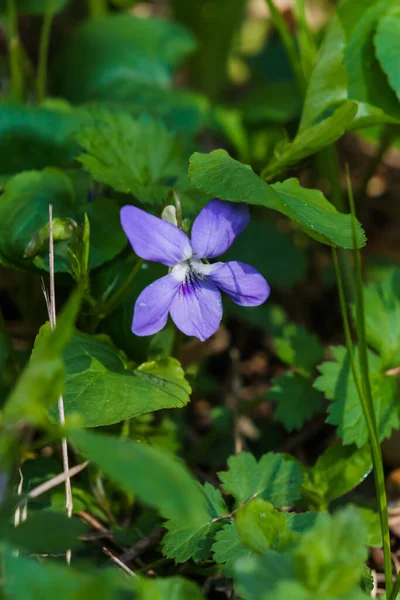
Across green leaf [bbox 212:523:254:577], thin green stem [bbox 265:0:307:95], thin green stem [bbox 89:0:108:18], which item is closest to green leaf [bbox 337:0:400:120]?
thin green stem [bbox 265:0:307:95]

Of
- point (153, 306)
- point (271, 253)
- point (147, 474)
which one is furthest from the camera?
point (271, 253)

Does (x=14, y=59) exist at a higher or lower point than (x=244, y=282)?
higher

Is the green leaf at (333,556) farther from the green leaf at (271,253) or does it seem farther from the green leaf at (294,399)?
the green leaf at (271,253)

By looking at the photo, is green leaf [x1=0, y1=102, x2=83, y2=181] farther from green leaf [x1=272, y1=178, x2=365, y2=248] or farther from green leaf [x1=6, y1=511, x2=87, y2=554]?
green leaf [x1=6, y1=511, x2=87, y2=554]

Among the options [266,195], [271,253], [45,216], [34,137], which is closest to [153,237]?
[266,195]

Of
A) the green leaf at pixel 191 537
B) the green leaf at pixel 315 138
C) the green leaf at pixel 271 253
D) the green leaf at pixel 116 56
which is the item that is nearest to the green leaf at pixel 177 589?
Answer: the green leaf at pixel 191 537

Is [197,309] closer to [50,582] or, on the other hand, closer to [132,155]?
[132,155]
